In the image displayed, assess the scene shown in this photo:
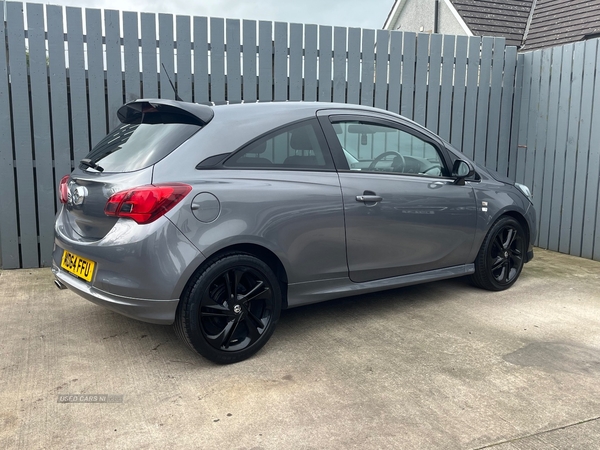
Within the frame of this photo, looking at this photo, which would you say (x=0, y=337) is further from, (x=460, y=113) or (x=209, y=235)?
(x=460, y=113)

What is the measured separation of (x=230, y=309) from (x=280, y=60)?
3.57 m

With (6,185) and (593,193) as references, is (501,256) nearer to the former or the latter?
(593,193)

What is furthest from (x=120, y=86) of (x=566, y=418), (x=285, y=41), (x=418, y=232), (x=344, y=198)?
(x=566, y=418)

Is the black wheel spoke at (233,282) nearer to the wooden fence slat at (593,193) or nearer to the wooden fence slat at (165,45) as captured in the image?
the wooden fence slat at (165,45)

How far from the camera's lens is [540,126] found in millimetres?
6723

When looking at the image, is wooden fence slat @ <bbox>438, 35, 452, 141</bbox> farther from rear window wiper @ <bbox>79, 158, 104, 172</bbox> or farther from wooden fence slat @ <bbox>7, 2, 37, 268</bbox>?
wooden fence slat @ <bbox>7, 2, 37, 268</bbox>

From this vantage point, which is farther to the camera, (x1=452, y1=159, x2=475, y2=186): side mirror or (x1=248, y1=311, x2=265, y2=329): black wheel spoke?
(x1=452, y1=159, x2=475, y2=186): side mirror

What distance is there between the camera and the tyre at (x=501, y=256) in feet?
14.9

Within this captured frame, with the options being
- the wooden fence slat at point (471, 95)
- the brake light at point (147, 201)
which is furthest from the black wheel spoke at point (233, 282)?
the wooden fence slat at point (471, 95)

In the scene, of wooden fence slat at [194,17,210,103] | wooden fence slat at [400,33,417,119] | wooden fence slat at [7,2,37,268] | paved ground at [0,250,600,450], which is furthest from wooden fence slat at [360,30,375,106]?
wooden fence slat at [7,2,37,268]

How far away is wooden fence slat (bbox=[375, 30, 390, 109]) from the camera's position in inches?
245

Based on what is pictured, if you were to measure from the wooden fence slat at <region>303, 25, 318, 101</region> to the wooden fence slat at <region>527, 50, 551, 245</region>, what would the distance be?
2958 millimetres

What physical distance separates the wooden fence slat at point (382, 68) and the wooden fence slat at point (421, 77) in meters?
0.42

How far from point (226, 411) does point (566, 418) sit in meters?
1.69
